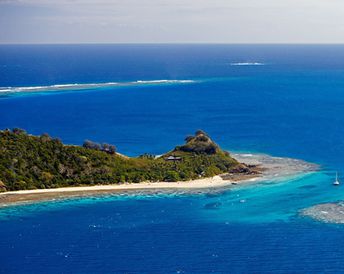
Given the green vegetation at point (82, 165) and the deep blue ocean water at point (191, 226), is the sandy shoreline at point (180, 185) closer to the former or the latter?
the green vegetation at point (82, 165)

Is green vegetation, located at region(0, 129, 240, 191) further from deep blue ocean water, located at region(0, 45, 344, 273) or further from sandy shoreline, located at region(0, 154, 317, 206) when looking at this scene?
deep blue ocean water, located at region(0, 45, 344, 273)

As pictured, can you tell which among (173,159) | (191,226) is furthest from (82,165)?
(191,226)

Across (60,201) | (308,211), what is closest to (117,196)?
(60,201)

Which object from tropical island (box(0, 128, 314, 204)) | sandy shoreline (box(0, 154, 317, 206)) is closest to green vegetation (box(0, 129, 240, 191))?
tropical island (box(0, 128, 314, 204))

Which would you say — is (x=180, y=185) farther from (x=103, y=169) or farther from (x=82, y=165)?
(x=82, y=165)

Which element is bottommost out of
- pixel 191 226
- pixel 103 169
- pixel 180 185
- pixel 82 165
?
pixel 191 226

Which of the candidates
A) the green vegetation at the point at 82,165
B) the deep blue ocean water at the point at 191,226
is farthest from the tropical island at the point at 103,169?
the deep blue ocean water at the point at 191,226
